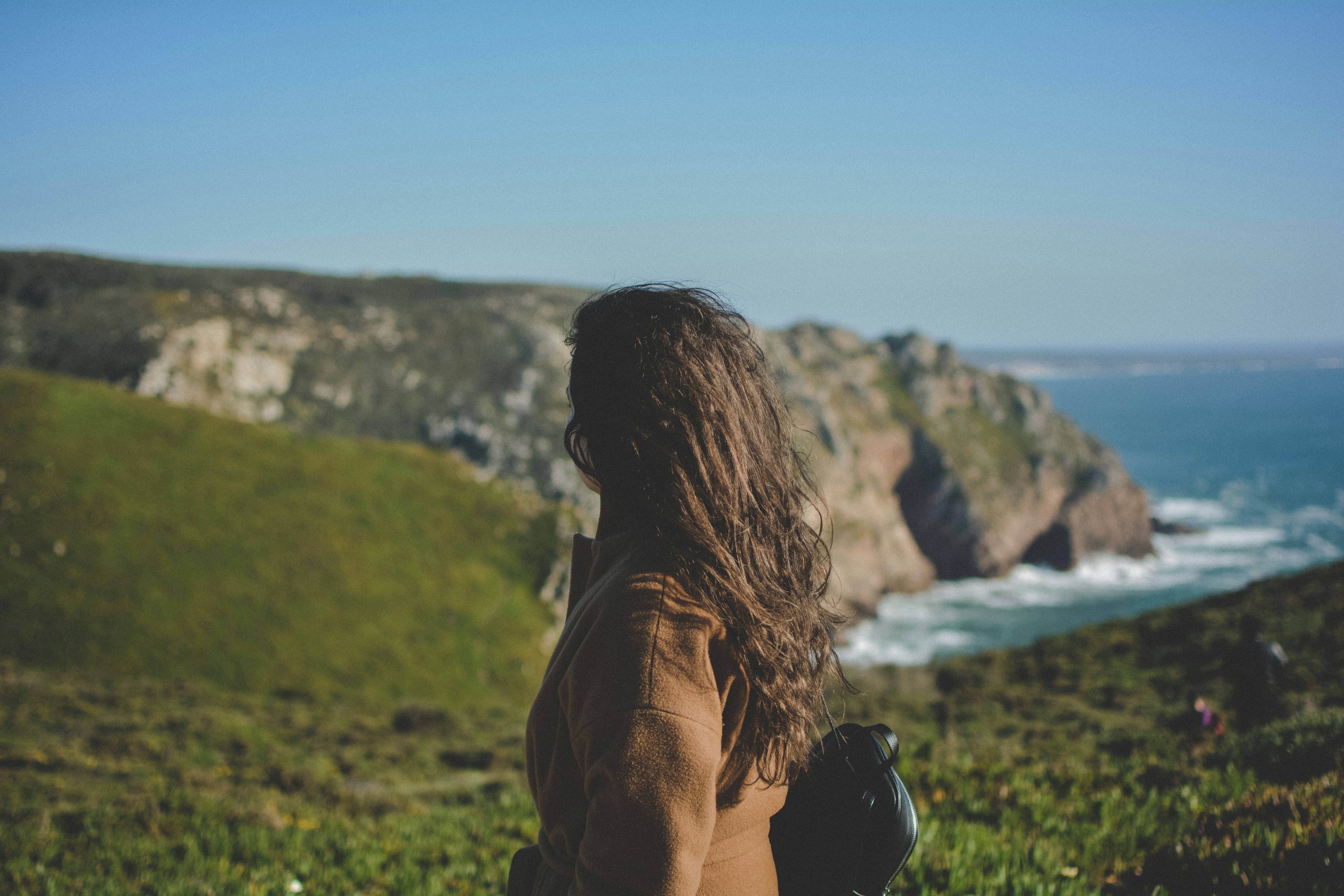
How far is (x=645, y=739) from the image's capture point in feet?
5.33

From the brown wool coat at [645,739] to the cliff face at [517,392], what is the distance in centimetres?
6764

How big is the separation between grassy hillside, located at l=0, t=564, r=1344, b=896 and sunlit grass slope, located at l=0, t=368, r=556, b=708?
15.7m

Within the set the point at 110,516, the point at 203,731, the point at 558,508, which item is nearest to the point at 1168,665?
the point at 203,731

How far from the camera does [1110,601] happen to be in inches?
3445

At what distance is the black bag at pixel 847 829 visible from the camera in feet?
6.75

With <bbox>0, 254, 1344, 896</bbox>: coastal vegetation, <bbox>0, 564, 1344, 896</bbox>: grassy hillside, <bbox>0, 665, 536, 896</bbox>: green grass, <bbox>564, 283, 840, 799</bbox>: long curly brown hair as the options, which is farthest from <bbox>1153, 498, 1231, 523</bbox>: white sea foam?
<bbox>564, 283, 840, 799</bbox>: long curly brown hair

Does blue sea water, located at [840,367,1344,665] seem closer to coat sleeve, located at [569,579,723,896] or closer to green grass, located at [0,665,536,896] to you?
green grass, located at [0,665,536,896]

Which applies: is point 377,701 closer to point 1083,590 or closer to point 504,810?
point 504,810

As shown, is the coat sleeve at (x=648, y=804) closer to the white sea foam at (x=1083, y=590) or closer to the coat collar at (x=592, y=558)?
the coat collar at (x=592, y=558)

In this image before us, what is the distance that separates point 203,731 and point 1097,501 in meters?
111

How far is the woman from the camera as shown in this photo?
1.65 m

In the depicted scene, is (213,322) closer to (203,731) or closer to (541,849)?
(203,731)

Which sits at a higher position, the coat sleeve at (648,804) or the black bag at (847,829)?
the coat sleeve at (648,804)

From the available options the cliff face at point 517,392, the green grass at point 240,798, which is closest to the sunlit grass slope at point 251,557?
the green grass at point 240,798
